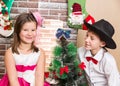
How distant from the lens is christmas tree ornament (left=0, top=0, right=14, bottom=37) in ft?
6.67

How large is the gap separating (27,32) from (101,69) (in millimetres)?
564

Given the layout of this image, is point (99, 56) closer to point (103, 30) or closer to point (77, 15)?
point (103, 30)

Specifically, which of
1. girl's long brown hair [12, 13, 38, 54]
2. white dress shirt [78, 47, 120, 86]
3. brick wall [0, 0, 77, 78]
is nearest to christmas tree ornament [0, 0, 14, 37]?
brick wall [0, 0, 77, 78]

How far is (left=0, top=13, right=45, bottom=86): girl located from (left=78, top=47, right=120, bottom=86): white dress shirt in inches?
12.9

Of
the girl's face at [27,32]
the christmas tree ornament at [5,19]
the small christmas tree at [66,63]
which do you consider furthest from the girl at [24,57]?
the christmas tree ornament at [5,19]

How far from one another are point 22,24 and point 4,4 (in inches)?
15.3

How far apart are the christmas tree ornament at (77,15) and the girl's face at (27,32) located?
45cm

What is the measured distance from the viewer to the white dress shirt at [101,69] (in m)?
1.79

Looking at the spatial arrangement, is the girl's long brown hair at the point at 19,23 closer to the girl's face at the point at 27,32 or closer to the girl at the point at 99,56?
the girl's face at the point at 27,32

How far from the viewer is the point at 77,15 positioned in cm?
213

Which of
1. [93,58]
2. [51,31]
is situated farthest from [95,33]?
[51,31]

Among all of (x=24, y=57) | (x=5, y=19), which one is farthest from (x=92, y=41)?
(x=5, y=19)

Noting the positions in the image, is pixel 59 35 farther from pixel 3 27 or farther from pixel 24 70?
pixel 3 27

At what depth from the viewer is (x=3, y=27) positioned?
2.06 m
